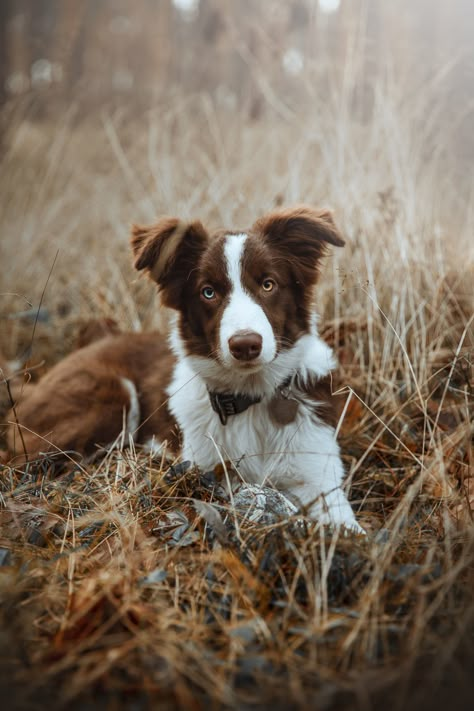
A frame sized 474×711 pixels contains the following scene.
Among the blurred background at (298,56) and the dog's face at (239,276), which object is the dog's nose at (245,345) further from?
the blurred background at (298,56)

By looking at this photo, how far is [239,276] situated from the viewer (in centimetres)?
306

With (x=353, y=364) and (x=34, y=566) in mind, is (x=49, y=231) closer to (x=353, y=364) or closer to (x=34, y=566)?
(x=353, y=364)

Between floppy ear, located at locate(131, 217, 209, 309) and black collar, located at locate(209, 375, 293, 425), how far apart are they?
572mm

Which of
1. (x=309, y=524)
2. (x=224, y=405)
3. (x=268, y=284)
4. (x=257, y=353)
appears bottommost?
(x=309, y=524)

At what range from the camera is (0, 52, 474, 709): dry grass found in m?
1.73

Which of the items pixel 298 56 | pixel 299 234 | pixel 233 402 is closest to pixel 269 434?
pixel 233 402

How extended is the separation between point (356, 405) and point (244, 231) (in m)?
1.25

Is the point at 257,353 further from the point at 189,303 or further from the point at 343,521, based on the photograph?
the point at 343,521

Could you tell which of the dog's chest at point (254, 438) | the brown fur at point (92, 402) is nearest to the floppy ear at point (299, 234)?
the dog's chest at point (254, 438)

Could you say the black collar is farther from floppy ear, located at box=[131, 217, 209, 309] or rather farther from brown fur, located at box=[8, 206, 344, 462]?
floppy ear, located at box=[131, 217, 209, 309]

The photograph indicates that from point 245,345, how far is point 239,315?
7.4 inches

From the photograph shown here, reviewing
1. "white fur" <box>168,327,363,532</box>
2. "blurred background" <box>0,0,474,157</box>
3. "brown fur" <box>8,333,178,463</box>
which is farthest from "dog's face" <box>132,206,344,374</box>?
"blurred background" <box>0,0,474,157</box>

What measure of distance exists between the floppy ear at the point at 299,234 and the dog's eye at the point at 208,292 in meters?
0.41

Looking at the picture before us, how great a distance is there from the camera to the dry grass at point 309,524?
1731 mm
